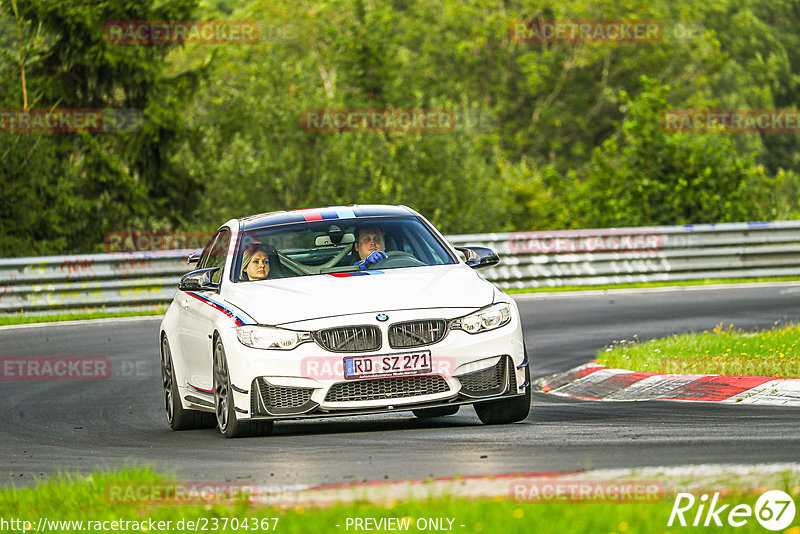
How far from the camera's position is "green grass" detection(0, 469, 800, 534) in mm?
5242

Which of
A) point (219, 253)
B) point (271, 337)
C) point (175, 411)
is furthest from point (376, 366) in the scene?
point (219, 253)

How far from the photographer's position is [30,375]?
1490cm

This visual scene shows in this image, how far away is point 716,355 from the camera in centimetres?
1241

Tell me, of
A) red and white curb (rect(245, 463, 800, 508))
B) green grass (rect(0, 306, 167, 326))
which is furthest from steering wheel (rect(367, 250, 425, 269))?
green grass (rect(0, 306, 167, 326))

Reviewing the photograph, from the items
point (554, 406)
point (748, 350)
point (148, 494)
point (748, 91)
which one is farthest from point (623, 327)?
point (748, 91)

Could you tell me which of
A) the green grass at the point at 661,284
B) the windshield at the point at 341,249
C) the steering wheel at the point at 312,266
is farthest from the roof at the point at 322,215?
the green grass at the point at 661,284

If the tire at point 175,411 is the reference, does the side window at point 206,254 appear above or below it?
above

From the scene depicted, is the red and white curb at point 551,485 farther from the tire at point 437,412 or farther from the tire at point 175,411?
the tire at point 175,411

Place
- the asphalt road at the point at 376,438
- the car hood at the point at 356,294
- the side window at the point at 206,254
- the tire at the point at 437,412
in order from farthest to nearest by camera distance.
→ 1. the side window at the point at 206,254
2. the tire at the point at 437,412
3. the car hood at the point at 356,294
4. the asphalt road at the point at 376,438

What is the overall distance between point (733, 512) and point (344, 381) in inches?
151

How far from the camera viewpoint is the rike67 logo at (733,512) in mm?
→ 5203

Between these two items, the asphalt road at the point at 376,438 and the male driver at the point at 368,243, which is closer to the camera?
the asphalt road at the point at 376,438

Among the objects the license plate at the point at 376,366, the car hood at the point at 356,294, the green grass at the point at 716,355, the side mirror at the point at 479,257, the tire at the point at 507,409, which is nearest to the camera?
the license plate at the point at 376,366

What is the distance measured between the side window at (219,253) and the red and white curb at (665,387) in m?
3.16
